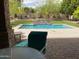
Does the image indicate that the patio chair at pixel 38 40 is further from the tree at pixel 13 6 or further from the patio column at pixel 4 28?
the tree at pixel 13 6

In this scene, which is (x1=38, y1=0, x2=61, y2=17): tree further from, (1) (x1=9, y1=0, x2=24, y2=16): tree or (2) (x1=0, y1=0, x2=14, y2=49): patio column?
(2) (x1=0, y1=0, x2=14, y2=49): patio column

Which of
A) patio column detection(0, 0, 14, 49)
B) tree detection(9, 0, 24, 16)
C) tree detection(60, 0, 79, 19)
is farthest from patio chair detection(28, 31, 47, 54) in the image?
tree detection(60, 0, 79, 19)

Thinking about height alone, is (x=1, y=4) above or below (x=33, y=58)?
above

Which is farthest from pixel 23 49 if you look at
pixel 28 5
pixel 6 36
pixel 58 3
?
pixel 28 5

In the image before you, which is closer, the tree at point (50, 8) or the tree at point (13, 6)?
the tree at point (13, 6)

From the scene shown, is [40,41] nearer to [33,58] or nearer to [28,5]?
[33,58]

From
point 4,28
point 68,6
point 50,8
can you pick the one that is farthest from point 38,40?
point 50,8

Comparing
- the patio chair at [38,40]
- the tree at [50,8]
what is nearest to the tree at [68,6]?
the tree at [50,8]

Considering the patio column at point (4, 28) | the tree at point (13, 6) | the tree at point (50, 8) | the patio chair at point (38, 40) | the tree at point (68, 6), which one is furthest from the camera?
the tree at point (50, 8)

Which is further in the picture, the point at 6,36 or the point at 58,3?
the point at 58,3

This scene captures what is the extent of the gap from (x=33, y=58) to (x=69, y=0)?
1042 inches

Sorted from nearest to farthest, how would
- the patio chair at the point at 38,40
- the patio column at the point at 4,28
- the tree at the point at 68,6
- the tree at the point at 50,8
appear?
the patio chair at the point at 38,40
the patio column at the point at 4,28
the tree at the point at 68,6
the tree at the point at 50,8

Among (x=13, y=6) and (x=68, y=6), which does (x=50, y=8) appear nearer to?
(x=68, y=6)

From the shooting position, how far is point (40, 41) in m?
4.97
